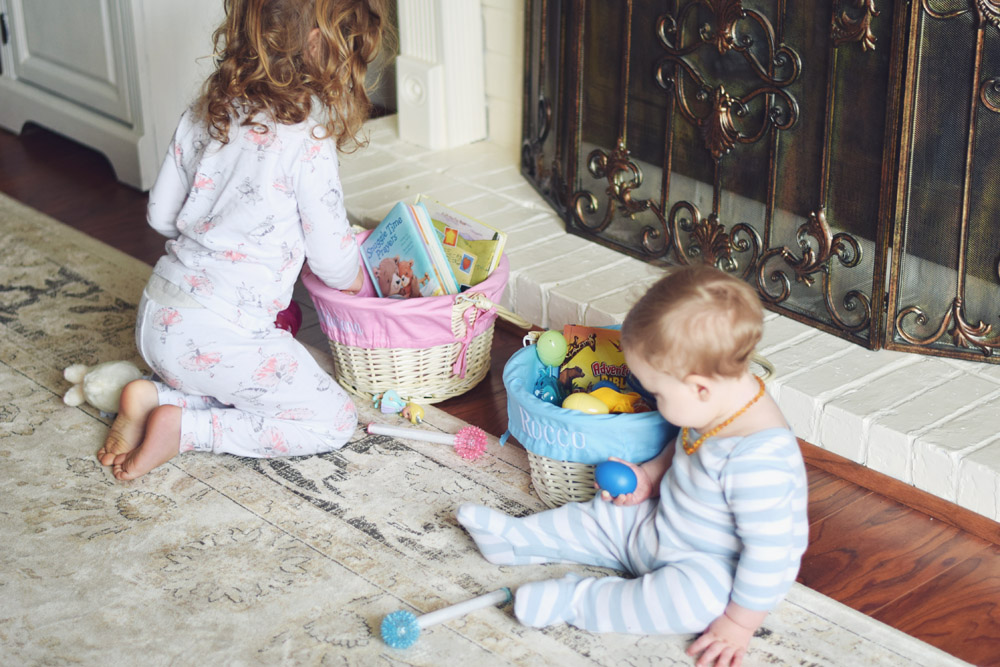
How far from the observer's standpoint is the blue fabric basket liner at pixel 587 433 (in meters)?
1.53

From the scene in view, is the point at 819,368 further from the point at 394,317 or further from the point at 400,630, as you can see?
the point at 400,630

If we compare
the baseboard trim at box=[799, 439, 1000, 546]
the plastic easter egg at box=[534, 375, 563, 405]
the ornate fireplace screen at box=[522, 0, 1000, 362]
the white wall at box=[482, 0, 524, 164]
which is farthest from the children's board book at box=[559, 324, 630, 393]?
the white wall at box=[482, 0, 524, 164]

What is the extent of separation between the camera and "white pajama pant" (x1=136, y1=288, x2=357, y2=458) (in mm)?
1715

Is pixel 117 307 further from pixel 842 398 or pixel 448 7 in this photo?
pixel 842 398

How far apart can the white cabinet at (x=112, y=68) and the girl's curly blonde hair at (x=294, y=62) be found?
3.42ft

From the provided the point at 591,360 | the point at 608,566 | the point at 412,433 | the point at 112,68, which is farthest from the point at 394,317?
the point at 112,68

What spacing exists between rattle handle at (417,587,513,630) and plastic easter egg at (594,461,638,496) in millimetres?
186

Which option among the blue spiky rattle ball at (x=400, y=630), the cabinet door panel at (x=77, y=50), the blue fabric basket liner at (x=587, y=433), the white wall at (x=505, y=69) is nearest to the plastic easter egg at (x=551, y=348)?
the blue fabric basket liner at (x=587, y=433)

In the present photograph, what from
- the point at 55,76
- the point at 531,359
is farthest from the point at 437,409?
the point at 55,76

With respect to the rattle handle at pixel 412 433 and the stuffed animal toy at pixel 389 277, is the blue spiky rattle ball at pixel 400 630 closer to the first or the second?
the rattle handle at pixel 412 433

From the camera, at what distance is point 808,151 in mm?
1924

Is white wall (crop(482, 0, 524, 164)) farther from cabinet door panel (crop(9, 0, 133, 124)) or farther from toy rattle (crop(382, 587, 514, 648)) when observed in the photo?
toy rattle (crop(382, 587, 514, 648))

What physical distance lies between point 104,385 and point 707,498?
1.03 m

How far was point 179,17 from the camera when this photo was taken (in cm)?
274
